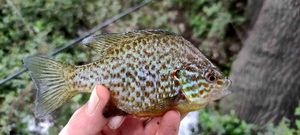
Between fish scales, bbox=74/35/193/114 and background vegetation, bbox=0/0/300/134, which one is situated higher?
background vegetation, bbox=0/0/300/134

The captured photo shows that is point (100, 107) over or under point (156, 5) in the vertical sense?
under

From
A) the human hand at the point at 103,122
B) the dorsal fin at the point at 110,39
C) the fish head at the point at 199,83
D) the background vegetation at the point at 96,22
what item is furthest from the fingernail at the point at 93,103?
the background vegetation at the point at 96,22

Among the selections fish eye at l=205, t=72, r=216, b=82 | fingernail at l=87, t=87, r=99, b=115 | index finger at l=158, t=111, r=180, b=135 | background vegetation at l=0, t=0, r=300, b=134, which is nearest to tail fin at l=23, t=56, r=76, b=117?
fingernail at l=87, t=87, r=99, b=115

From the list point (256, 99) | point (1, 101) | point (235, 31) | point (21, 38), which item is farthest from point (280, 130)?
point (21, 38)

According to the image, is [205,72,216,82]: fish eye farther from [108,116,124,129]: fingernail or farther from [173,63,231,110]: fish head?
[108,116,124,129]: fingernail

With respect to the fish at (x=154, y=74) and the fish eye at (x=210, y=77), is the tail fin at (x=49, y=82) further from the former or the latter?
the fish eye at (x=210, y=77)

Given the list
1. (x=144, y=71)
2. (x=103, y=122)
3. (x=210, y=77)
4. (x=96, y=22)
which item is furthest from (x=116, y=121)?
(x=96, y=22)

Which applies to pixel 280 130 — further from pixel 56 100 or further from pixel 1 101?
pixel 56 100
